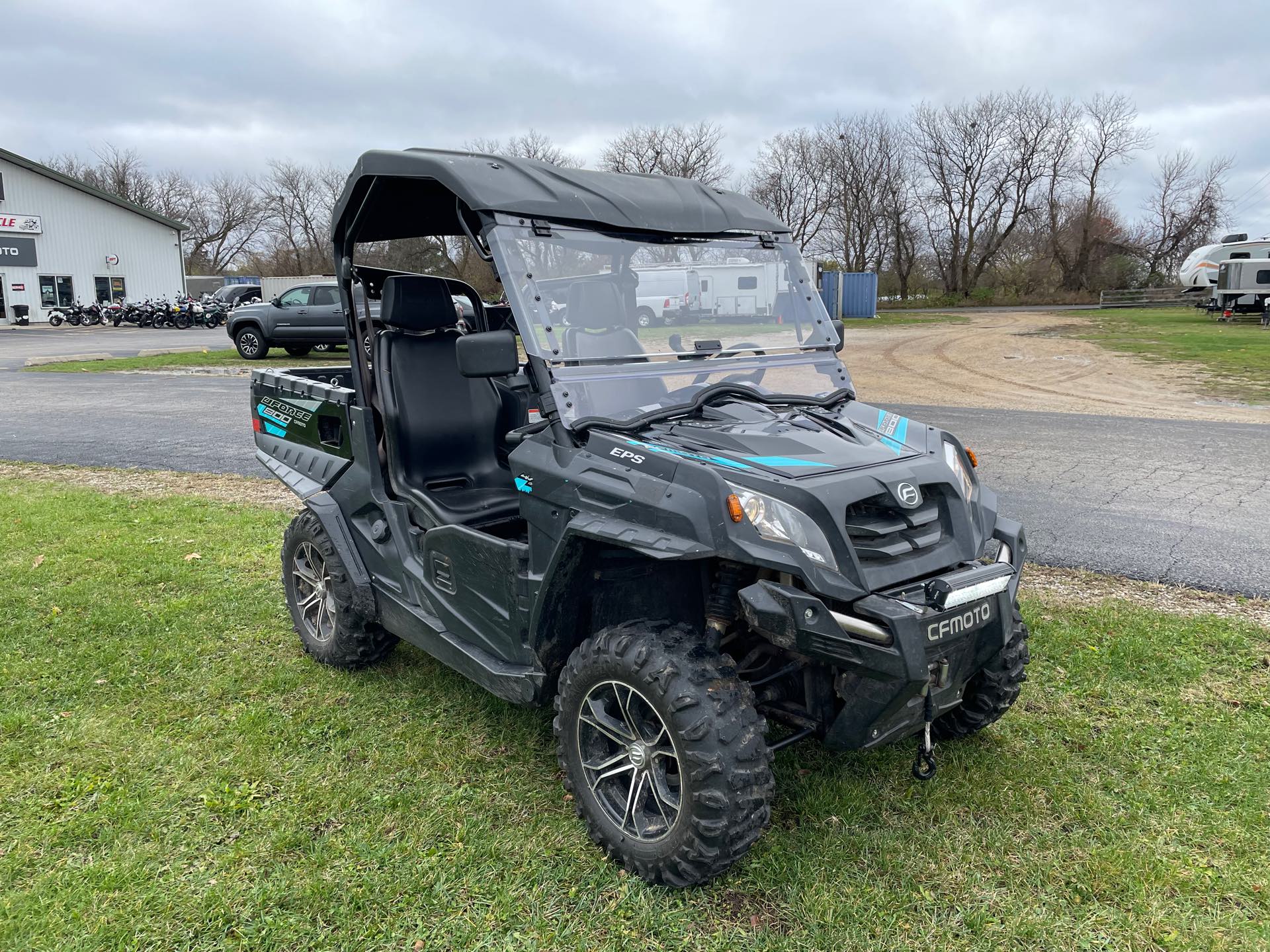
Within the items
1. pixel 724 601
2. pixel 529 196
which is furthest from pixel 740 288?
pixel 724 601

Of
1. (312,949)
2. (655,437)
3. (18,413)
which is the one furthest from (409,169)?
(18,413)

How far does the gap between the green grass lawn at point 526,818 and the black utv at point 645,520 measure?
0.86 ft

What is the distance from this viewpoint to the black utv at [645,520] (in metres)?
2.62

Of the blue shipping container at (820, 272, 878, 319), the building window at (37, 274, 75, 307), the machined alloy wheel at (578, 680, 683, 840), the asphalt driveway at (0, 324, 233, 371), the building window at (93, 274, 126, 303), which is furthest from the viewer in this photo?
the building window at (93, 274, 126, 303)

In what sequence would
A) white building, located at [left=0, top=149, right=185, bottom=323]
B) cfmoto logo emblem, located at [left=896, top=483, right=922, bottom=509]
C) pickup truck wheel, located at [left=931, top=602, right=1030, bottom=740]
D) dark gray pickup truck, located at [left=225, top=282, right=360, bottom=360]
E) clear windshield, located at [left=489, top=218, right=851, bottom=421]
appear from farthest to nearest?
white building, located at [left=0, top=149, right=185, bottom=323], dark gray pickup truck, located at [left=225, top=282, right=360, bottom=360], pickup truck wheel, located at [left=931, top=602, right=1030, bottom=740], clear windshield, located at [left=489, top=218, right=851, bottom=421], cfmoto logo emblem, located at [left=896, top=483, right=922, bottom=509]

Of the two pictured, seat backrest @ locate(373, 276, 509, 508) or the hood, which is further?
seat backrest @ locate(373, 276, 509, 508)

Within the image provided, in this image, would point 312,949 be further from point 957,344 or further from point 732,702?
point 957,344

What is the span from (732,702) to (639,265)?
65.9 inches

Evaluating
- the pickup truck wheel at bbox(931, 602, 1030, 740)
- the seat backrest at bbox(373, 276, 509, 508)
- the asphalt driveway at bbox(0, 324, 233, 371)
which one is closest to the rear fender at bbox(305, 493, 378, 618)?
the seat backrest at bbox(373, 276, 509, 508)

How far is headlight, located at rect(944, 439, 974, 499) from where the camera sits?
306cm

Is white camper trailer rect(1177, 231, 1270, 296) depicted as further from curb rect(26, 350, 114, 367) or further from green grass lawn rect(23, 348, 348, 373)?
curb rect(26, 350, 114, 367)

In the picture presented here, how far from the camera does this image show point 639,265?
3434mm

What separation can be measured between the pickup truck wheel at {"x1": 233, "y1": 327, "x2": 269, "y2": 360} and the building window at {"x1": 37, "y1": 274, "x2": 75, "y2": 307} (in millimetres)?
26610

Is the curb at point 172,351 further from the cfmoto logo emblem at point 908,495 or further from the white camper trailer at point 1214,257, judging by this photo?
the white camper trailer at point 1214,257
